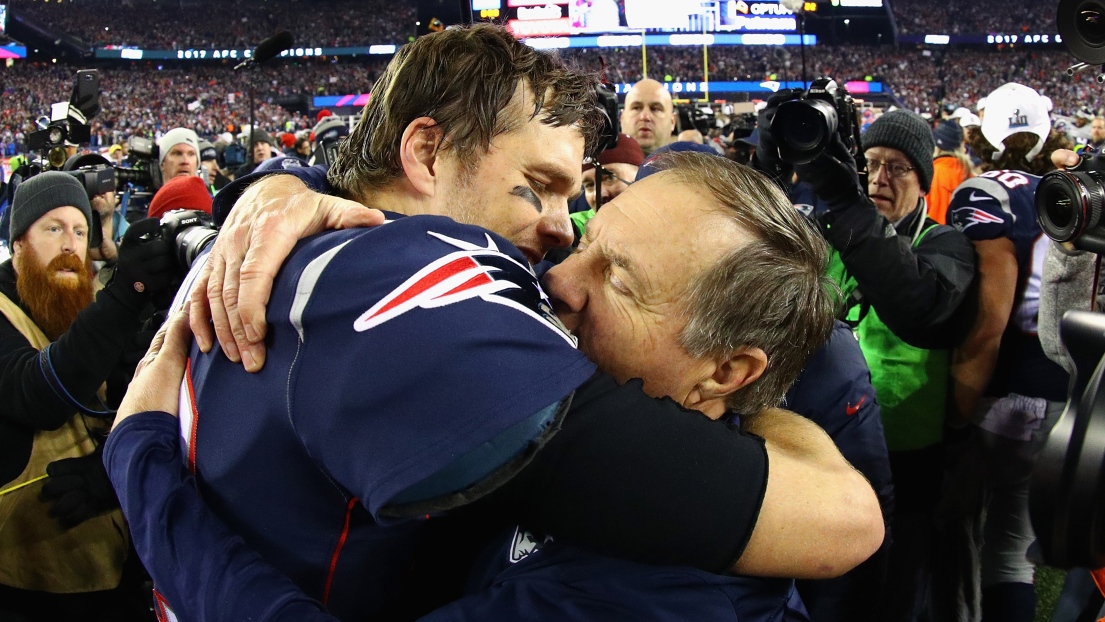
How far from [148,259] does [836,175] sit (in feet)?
6.32

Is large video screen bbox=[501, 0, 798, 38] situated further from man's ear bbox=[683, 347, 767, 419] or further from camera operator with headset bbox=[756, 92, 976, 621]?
man's ear bbox=[683, 347, 767, 419]

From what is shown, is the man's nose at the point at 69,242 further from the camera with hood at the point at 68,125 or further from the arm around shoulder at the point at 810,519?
the arm around shoulder at the point at 810,519

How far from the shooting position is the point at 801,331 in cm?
125

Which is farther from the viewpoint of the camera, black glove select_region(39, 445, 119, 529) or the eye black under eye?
black glove select_region(39, 445, 119, 529)

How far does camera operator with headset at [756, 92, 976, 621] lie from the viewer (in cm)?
247

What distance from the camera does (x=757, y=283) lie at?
3.80 ft

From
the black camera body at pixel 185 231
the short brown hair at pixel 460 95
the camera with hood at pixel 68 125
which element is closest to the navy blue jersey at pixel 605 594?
the short brown hair at pixel 460 95

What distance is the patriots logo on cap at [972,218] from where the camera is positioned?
8.87ft

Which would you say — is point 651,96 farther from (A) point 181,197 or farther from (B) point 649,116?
(A) point 181,197

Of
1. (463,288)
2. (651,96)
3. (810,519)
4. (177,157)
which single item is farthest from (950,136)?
(463,288)

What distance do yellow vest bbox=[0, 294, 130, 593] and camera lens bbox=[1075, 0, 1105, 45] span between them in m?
3.00

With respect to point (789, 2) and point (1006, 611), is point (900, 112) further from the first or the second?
point (1006, 611)

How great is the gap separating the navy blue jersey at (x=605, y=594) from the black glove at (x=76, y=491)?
1.58m

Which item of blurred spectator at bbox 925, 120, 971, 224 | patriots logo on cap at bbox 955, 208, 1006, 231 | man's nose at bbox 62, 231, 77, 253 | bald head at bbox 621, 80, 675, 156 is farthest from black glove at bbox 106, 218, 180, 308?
blurred spectator at bbox 925, 120, 971, 224
